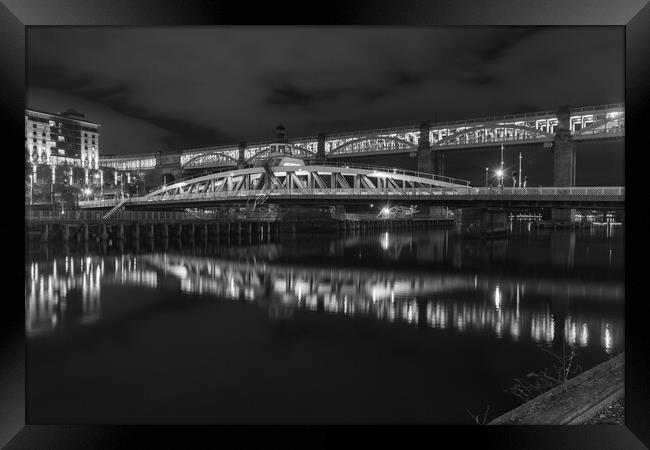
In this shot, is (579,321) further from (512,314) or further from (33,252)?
(33,252)

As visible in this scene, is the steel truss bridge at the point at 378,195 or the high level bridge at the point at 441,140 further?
the high level bridge at the point at 441,140

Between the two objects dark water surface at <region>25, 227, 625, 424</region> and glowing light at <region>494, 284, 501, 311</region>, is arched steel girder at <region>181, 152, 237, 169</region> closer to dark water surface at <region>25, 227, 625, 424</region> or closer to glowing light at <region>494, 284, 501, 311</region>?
dark water surface at <region>25, 227, 625, 424</region>

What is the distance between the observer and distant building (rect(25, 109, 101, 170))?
76.9 m

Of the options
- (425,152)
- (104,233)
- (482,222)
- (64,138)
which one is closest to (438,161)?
(425,152)

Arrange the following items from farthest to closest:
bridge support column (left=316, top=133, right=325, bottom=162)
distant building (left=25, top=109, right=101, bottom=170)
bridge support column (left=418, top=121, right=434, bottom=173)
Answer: distant building (left=25, top=109, right=101, bottom=170), bridge support column (left=316, top=133, right=325, bottom=162), bridge support column (left=418, top=121, right=434, bottom=173)

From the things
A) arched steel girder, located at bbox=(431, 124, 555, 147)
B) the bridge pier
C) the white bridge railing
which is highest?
arched steel girder, located at bbox=(431, 124, 555, 147)

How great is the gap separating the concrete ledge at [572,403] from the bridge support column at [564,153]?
146ft

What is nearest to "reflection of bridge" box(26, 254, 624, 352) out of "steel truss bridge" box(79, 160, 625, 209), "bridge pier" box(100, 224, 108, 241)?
"steel truss bridge" box(79, 160, 625, 209)

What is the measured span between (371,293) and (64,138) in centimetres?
8704

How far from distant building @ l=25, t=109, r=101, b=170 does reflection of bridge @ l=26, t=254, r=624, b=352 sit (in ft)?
211

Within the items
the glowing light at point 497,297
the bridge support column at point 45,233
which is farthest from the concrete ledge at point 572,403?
the bridge support column at point 45,233
